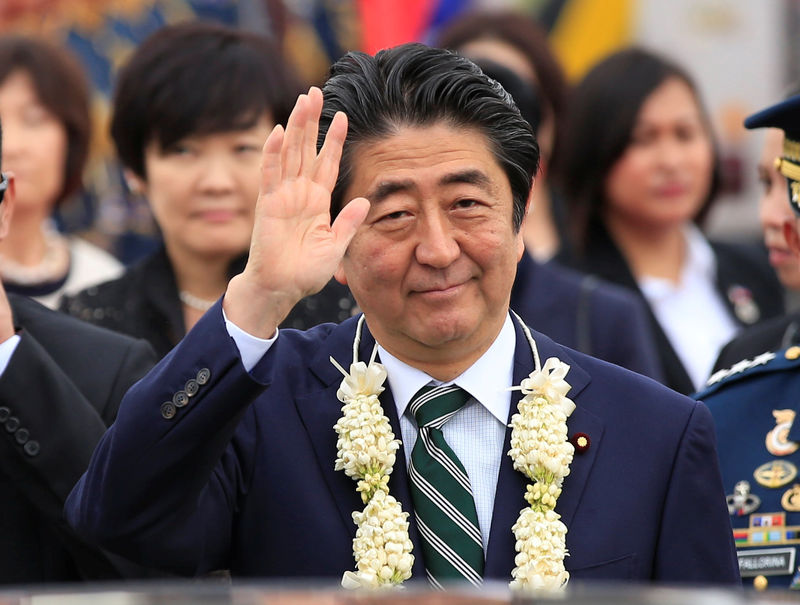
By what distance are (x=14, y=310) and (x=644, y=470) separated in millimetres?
1656

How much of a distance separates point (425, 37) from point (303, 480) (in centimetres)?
688

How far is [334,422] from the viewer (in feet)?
10.5

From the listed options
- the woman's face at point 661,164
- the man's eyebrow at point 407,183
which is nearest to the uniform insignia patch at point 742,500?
the man's eyebrow at point 407,183

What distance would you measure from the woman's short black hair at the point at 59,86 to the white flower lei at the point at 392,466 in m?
3.14

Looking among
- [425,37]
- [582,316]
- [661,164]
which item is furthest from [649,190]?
[425,37]

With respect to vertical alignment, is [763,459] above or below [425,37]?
below

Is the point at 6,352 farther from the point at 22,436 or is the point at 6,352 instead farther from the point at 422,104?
the point at 422,104

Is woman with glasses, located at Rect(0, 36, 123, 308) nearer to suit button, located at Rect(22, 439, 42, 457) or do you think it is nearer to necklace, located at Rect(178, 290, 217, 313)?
necklace, located at Rect(178, 290, 217, 313)

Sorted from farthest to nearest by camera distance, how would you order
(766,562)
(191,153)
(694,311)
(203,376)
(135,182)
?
(694,311)
(135,182)
(191,153)
(766,562)
(203,376)

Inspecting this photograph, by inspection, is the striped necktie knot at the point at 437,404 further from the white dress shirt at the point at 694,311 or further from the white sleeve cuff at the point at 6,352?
the white dress shirt at the point at 694,311

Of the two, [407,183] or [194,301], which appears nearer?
[407,183]

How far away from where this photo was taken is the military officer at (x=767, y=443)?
147 inches

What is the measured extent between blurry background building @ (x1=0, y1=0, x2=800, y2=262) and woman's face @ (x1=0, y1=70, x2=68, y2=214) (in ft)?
6.16

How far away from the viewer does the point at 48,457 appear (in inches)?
136
